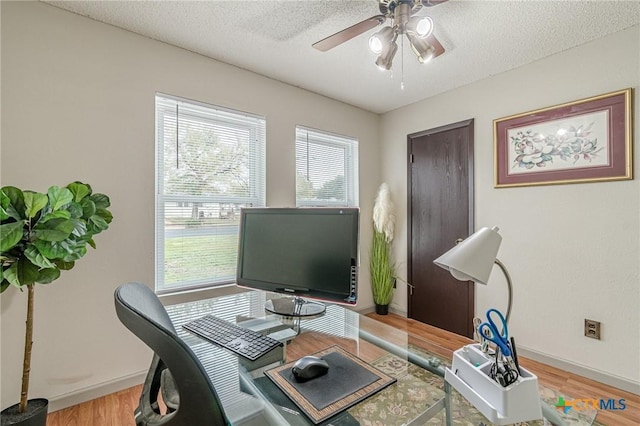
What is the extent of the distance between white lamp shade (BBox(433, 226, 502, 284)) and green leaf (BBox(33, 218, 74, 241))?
158 cm

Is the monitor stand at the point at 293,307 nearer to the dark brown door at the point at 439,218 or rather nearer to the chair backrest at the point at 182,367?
the chair backrest at the point at 182,367

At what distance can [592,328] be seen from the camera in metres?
2.09

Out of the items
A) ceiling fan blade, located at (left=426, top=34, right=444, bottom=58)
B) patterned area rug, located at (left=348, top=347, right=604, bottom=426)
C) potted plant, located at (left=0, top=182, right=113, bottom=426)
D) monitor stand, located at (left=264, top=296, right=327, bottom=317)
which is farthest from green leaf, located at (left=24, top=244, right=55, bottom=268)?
ceiling fan blade, located at (left=426, top=34, right=444, bottom=58)

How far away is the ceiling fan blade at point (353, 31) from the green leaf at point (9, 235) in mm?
1746

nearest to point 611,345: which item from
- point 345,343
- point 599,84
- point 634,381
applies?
point 634,381

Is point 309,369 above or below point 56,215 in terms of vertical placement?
below

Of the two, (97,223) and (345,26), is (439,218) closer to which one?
(345,26)

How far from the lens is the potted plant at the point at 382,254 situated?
3.32m

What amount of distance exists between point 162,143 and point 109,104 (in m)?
0.38

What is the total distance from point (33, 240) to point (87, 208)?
10.8 inches

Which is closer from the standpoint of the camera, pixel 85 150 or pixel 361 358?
pixel 361 358

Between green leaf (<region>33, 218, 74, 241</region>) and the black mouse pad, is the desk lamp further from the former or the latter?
green leaf (<region>33, 218, 74, 241</region>)

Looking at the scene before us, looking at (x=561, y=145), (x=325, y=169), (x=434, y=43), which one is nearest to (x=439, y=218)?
(x=561, y=145)

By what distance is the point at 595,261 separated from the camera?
2.10 m
